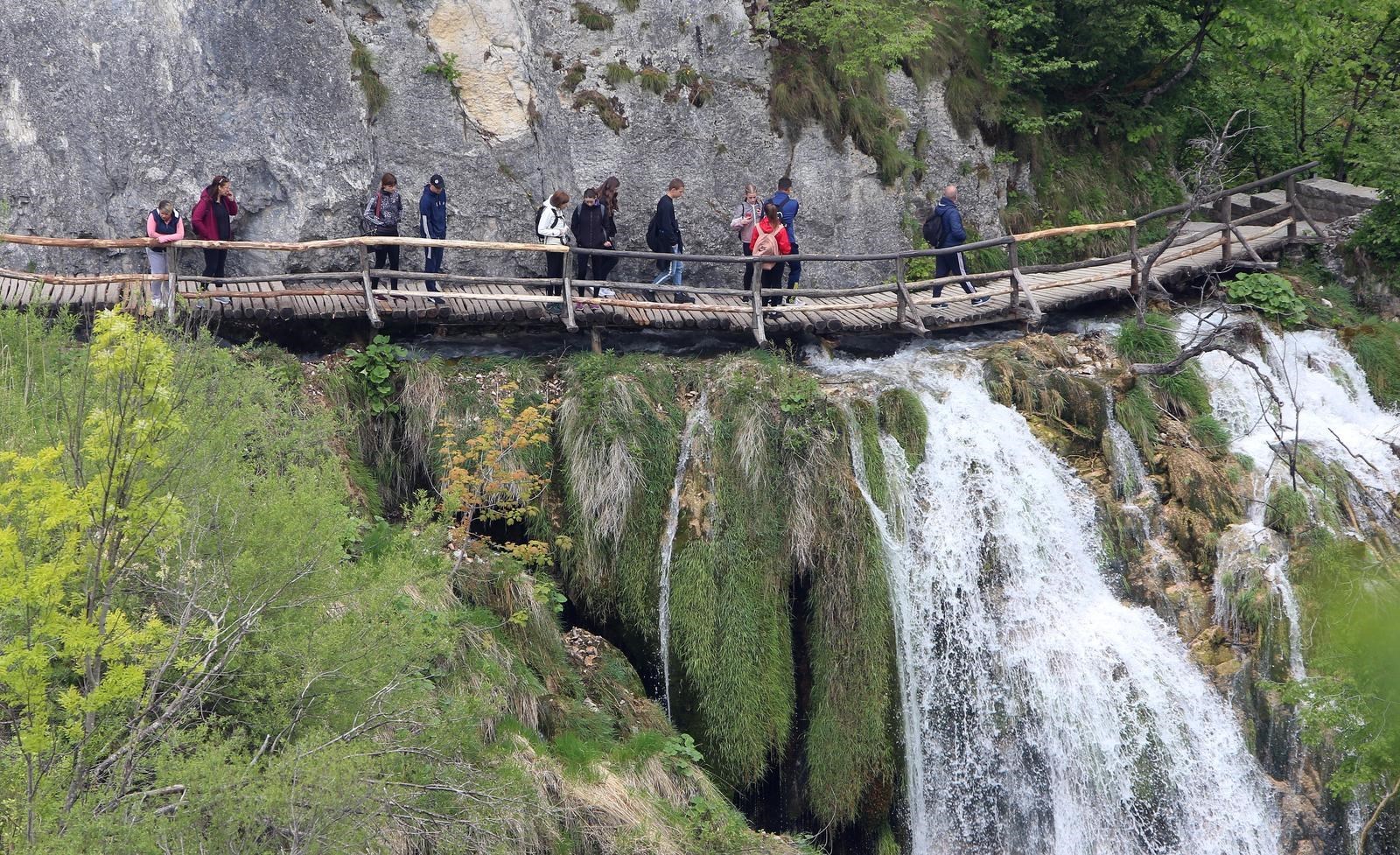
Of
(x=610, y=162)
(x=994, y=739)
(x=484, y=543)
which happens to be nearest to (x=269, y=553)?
(x=484, y=543)

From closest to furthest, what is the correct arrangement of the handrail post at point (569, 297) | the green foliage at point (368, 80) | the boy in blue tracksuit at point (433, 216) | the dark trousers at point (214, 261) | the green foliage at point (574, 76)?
the dark trousers at point (214, 261)
the handrail post at point (569, 297)
the boy in blue tracksuit at point (433, 216)
the green foliage at point (368, 80)
the green foliage at point (574, 76)

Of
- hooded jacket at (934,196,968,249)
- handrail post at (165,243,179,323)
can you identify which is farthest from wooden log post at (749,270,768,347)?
handrail post at (165,243,179,323)

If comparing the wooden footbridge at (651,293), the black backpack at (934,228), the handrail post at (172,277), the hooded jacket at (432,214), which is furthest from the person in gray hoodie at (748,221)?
the handrail post at (172,277)

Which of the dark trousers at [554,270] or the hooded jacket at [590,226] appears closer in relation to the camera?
the dark trousers at [554,270]

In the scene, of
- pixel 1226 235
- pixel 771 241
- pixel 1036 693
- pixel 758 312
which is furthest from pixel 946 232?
pixel 1036 693

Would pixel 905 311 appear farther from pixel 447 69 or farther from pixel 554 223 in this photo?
pixel 447 69

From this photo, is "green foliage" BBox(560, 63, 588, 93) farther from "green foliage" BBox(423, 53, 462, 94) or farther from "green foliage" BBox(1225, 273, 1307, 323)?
"green foliage" BBox(1225, 273, 1307, 323)

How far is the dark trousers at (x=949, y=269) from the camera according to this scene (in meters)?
16.6

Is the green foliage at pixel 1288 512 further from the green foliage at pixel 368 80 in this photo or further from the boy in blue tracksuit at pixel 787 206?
the green foliage at pixel 368 80

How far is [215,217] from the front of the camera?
1400cm

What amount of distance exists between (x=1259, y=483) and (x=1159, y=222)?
7.13 meters

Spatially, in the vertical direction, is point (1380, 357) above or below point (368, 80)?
below

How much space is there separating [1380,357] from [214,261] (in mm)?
12620

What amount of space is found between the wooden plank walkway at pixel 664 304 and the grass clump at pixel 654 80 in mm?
2353
